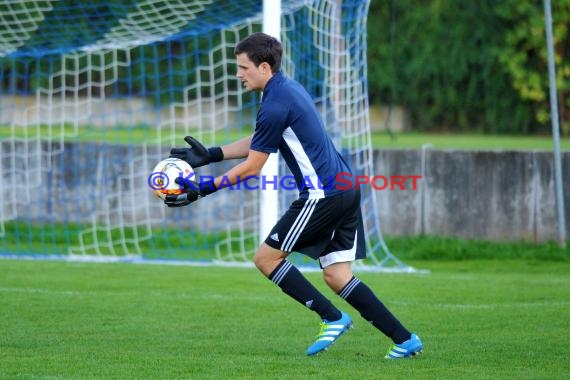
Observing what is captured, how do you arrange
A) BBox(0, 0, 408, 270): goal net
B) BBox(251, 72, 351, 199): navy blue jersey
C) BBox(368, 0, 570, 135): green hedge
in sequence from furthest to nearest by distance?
BBox(368, 0, 570, 135): green hedge < BBox(0, 0, 408, 270): goal net < BBox(251, 72, 351, 199): navy blue jersey

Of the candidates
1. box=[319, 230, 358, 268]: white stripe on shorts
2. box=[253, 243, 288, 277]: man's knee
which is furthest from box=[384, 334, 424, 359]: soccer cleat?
box=[253, 243, 288, 277]: man's knee

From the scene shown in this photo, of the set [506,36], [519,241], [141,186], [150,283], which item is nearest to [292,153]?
[150,283]

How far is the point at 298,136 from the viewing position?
21.7ft

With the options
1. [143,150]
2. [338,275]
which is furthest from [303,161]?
[143,150]

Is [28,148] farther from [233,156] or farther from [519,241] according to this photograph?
[233,156]

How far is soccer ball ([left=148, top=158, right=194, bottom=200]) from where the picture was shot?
6.66 meters

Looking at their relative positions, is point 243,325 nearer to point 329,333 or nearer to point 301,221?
point 329,333

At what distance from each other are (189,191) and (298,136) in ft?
2.40

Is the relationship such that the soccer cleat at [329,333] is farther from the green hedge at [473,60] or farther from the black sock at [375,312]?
the green hedge at [473,60]

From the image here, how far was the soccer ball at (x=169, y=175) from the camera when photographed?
6656 mm

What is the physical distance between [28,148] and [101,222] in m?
1.59

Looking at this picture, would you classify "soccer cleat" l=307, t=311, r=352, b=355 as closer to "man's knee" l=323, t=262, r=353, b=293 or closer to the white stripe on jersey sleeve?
"man's knee" l=323, t=262, r=353, b=293

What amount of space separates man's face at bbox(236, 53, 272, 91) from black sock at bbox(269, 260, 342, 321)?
1.11 meters

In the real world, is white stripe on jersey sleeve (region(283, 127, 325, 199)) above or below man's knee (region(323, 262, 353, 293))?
above
